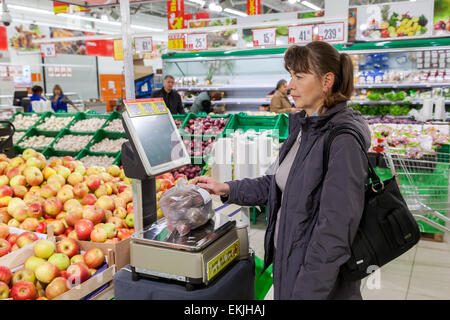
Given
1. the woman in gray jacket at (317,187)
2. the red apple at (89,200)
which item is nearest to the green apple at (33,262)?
the red apple at (89,200)

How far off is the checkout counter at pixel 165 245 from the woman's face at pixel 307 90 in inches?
22.3

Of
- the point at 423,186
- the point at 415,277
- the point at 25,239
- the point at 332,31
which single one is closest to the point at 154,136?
the point at 25,239

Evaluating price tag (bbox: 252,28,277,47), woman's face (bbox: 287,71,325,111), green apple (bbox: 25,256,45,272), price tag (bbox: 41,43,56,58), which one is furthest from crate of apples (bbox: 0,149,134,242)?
price tag (bbox: 41,43,56,58)

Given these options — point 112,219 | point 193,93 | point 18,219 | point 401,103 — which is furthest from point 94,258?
point 193,93

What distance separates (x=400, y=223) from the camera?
4.56ft

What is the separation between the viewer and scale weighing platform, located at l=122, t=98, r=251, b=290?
1466 millimetres

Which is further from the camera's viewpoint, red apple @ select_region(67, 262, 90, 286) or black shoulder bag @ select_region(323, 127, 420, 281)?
red apple @ select_region(67, 262, 90, 286)

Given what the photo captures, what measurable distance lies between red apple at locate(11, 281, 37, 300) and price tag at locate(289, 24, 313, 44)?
580 cm

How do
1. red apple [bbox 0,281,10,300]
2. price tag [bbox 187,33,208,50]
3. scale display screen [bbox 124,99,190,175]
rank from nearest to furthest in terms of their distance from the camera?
scale display screen [bbox 124,99,190,175] → red apple [bbox 0,281,10,300] → price tag [bbox 187,33,208,50]

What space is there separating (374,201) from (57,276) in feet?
4.92

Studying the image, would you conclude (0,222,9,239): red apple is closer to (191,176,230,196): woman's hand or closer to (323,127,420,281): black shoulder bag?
(191,176,230,196): woman's hand

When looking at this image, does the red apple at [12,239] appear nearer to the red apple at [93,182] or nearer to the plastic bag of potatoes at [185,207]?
the red apple at [93,182]

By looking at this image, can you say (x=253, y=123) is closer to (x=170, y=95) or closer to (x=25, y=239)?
(x=170, y=95)
